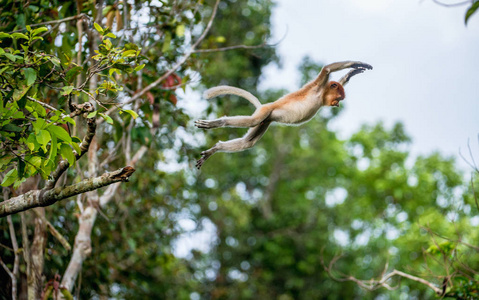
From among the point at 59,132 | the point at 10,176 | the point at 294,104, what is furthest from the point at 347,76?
the point at 10,176

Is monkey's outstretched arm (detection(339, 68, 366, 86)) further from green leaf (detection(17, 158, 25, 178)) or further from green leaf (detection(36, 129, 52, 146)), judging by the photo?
green leaf (detection(17, 158, 25, 178))

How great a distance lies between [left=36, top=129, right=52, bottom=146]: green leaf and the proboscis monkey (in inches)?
58.4

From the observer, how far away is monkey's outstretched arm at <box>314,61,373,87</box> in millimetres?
A: 4070

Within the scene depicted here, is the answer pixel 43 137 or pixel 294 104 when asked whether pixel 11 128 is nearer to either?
pixel 43 137

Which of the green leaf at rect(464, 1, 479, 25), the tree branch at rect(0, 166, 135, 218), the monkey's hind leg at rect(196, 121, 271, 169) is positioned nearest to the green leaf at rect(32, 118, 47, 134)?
the tree branch at rect(0, 166, 135, 218)

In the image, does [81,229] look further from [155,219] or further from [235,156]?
[235,156]

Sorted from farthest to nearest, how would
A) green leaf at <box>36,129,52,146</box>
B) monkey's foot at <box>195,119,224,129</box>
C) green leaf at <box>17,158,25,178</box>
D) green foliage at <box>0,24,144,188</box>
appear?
monkey's foot at <box>195,119,224,129</box> → green leaf at <box>17,158,25,178</box> → green foliage at <box>0,24,144,188</box> → green leaf at <box>36,129,52,146</box>

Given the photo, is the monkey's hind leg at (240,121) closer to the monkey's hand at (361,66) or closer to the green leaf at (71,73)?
the monkey's hand at (361,66)

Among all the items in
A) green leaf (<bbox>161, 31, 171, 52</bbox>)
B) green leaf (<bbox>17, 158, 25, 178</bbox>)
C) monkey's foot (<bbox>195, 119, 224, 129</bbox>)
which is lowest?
green leaf (<bbox>161, 31, 171, 52</bbox>)

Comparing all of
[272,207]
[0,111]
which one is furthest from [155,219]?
[272,207]

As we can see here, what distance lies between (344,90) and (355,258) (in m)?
13.0

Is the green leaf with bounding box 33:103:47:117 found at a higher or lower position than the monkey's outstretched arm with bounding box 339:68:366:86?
higher

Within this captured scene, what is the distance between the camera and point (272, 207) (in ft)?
63.4

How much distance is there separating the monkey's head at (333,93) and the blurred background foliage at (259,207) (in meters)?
1.84
